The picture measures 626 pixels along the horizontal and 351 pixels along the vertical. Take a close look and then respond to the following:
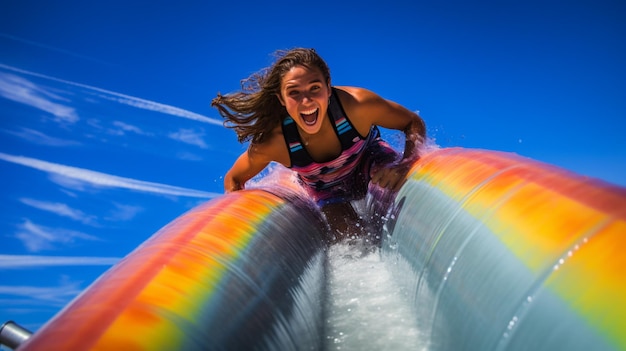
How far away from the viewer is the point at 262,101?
8.64 feet

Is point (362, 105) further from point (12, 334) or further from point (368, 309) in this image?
point (12, 334)

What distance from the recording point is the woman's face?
2404mm

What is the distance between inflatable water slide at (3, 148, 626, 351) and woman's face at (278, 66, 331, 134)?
2.11ft

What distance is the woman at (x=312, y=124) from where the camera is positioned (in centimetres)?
244

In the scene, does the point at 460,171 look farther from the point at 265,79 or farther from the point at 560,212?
the point at 265,79

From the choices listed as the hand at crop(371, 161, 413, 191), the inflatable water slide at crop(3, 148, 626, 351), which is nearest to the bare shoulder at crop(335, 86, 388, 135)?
the hand at crop(371, 161, 413, 191)

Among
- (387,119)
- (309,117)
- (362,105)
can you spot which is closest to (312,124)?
(309,117)

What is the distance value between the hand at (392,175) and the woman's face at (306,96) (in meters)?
0.42

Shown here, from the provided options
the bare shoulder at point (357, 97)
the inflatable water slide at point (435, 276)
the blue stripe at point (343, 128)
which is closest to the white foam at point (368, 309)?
the inflatable water slide at point (435, 276)

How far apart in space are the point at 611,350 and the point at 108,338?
855 mm

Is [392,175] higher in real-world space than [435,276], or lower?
higher

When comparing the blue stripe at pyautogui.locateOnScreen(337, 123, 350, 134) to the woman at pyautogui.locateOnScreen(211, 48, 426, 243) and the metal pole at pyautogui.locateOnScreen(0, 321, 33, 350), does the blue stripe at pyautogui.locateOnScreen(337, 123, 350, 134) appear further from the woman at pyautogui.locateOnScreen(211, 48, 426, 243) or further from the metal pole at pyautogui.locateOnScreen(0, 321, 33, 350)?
Result: the metal pole at pyautogui.locateOnScreen(0, 321, 33, 350)

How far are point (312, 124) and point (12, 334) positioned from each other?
4.97 ft

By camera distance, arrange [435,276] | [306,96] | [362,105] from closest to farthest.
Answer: [435,276] < [306,96] < [362,105]
